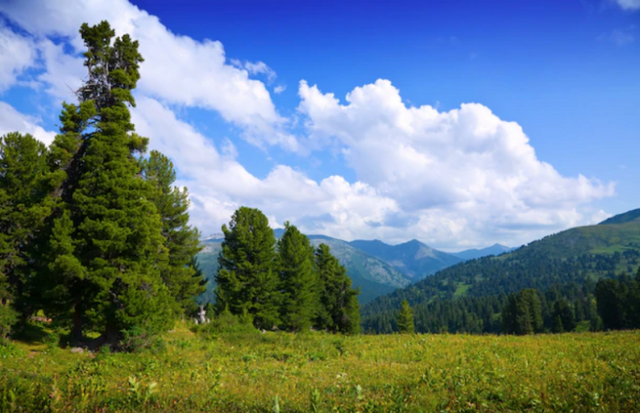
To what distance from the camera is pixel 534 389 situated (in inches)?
342

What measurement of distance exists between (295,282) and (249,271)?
6.48 metres

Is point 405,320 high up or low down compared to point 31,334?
down

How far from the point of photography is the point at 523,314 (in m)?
83.4

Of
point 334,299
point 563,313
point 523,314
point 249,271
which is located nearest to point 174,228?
point 249,271

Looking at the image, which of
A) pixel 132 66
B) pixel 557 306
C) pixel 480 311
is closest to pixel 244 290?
pixel 132 66

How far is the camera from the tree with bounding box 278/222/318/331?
39031 mm

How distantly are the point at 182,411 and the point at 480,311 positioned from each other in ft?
620

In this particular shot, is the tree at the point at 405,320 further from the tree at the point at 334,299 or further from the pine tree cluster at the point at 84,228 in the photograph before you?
the pine tree cluster at the point at 84,228

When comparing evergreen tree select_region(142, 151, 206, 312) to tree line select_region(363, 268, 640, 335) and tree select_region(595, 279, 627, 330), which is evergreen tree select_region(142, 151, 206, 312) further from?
tree select_region(595, 279, 627, 330)

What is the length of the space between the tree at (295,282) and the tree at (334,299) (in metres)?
6.95

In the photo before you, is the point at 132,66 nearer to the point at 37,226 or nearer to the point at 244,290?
the point at 37,226

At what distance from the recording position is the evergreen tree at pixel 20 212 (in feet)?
59.8

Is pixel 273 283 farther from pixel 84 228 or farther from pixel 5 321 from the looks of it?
pixel 5 321

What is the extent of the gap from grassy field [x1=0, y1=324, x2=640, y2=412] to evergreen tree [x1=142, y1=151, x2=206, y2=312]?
548 inches
